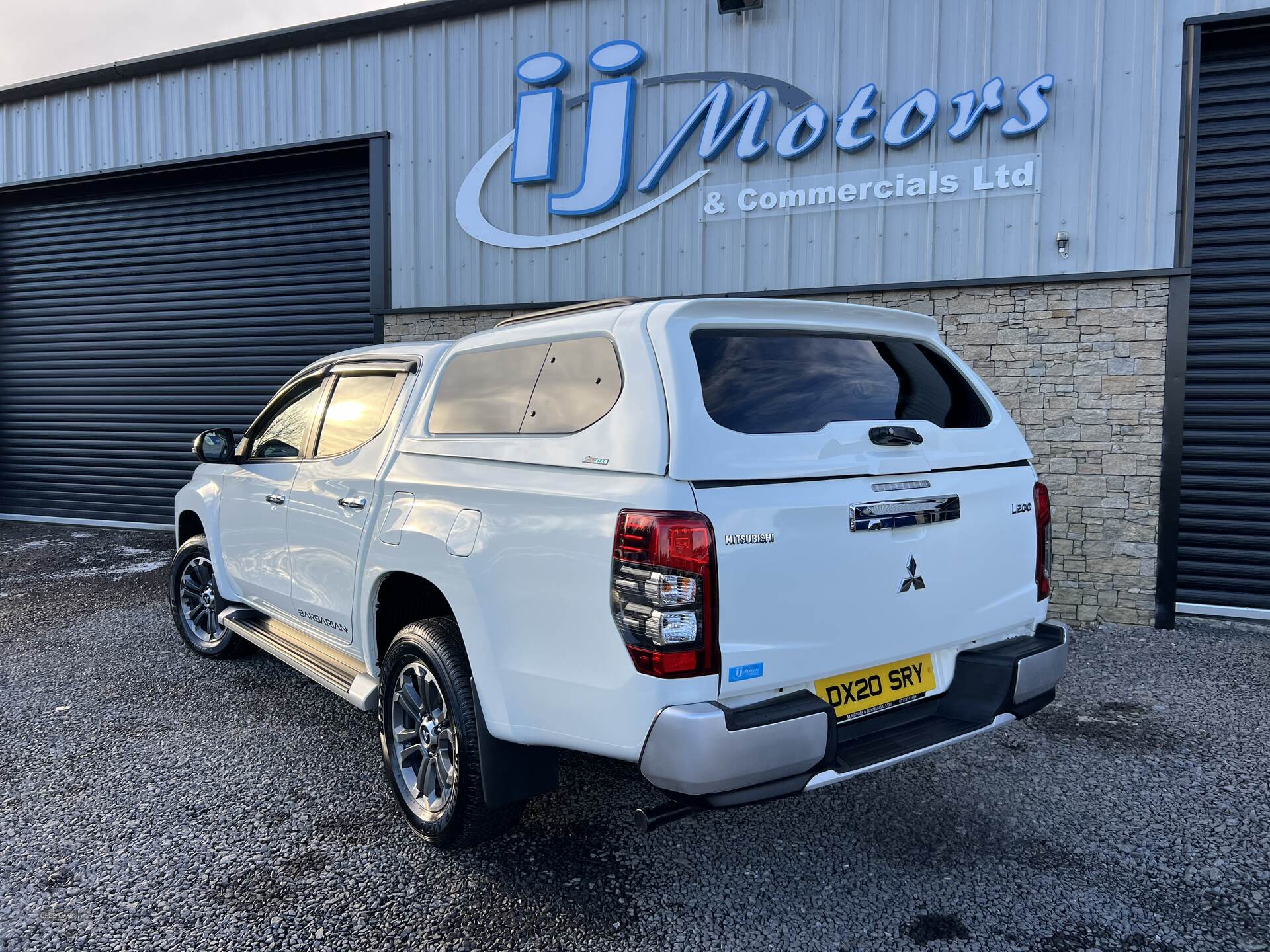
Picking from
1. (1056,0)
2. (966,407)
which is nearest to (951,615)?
(966,407)

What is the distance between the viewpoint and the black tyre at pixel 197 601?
5.37 meters

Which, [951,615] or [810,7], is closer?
[951,615]

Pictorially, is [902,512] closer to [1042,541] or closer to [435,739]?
[1042,541]

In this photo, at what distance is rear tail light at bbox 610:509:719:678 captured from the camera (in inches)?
92.8

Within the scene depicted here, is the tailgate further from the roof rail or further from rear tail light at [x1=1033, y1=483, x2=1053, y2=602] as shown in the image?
the roof rail

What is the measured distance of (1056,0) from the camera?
21.5 feet

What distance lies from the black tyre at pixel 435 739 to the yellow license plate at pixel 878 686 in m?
1.16

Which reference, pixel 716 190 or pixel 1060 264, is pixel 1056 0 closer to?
pixel 1060 264

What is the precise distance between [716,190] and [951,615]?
553cm

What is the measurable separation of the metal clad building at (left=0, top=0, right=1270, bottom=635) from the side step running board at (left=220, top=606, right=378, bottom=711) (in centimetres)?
440

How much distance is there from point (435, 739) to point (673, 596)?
1304 mm

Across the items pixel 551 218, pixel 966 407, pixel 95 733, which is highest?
pixel 551 218

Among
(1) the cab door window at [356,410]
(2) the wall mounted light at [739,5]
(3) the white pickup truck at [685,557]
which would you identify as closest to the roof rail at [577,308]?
(3) the white pickup truck at [685,557]

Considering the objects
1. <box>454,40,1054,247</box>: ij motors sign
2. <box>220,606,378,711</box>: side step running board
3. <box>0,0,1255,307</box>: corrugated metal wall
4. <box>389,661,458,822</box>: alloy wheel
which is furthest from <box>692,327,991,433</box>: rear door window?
<box>454,40,1054,247</box>: ij motors sign
